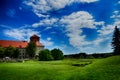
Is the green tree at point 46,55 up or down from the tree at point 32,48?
down

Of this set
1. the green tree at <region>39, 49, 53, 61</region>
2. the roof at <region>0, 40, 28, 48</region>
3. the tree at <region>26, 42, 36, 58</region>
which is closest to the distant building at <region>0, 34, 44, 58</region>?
the roof at <region>0, 40, 28, 48</region>

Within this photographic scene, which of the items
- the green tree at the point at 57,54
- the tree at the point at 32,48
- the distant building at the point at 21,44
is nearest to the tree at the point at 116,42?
the green tree at the point at 57,54

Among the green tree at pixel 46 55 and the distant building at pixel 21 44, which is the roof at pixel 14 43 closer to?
the distant building at pixel 21 44

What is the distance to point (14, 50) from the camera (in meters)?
82.7

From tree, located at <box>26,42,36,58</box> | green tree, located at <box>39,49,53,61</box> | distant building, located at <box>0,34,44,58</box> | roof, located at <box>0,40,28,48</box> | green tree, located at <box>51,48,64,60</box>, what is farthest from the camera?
roof, located at <box>0,40,28,48</box>

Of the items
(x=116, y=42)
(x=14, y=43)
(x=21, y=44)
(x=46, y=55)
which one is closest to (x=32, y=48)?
(x=14, y=43)

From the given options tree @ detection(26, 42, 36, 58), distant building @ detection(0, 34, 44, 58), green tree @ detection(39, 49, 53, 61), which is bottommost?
green tree @ detection(39, 49, 53, 61)

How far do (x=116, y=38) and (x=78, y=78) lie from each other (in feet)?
124

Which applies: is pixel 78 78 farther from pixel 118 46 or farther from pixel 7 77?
pixel 118 46

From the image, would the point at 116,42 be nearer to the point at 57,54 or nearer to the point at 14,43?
the point at 57,54

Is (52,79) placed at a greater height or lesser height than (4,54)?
lesser

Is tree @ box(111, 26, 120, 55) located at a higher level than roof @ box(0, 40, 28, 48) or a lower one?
lower

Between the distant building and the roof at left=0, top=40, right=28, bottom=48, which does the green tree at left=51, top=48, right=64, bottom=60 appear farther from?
the roof at left=0, top=40, right=28, bottom=48

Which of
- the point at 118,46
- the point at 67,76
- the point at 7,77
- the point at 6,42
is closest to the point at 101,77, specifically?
the point at 67,76
